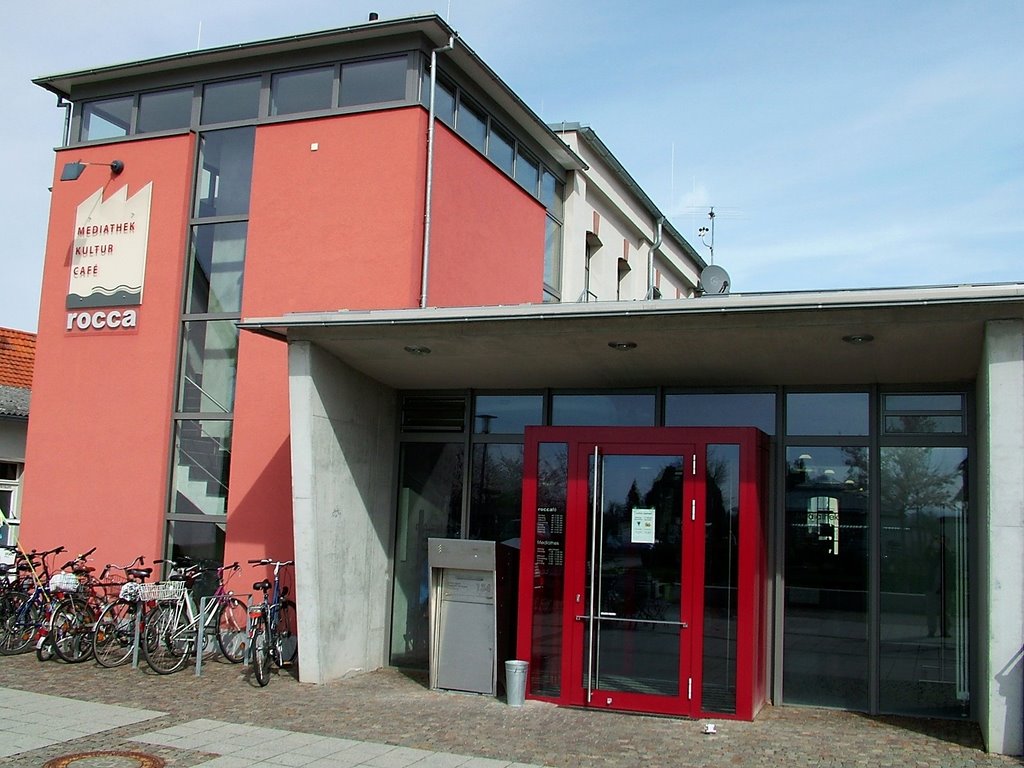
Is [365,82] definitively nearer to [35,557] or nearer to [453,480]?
[453,480]

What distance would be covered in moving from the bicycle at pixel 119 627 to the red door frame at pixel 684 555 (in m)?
4.38

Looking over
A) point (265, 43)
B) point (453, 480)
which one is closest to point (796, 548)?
point (453, 480)

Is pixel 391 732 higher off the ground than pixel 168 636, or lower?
lower

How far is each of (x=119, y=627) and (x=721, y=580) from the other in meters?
6.94

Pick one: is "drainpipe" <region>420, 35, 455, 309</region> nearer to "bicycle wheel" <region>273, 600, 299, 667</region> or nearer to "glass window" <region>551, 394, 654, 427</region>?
"glass window" <region>551, 394, 654, 427</region>

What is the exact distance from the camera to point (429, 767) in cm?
733

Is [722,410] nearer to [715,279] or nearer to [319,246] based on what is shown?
[715,279]

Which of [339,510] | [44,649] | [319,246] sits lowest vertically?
[44,649]

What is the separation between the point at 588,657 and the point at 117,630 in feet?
18.7

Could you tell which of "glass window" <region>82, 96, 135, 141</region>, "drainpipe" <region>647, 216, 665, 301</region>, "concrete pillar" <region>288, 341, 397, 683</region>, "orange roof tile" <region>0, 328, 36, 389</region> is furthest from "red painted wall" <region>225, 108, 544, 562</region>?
"drainpipe" <region>647, 216, 665, 301</region>

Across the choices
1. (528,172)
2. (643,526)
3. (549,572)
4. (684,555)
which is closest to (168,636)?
(549,572)

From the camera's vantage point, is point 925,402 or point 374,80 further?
point 374,80

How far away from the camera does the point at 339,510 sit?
10.6 metres

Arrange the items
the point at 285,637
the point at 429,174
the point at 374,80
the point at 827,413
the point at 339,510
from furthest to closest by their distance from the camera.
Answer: the point at 374,80 → the point at 429,174 → the point at 285,637 → the point at 339,510 → the point at 827,413
